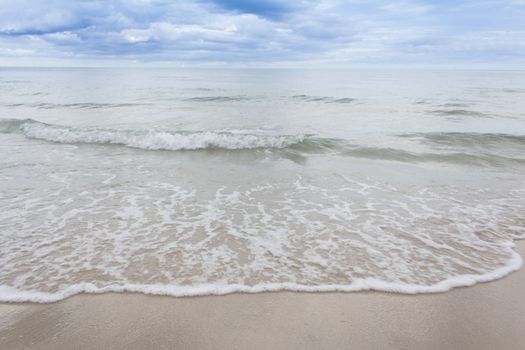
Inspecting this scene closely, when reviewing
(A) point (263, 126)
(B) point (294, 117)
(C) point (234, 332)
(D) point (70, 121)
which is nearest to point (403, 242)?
(C) point (234, 332)

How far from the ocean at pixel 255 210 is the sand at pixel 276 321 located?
215 millimetres

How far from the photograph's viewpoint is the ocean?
4316 mm

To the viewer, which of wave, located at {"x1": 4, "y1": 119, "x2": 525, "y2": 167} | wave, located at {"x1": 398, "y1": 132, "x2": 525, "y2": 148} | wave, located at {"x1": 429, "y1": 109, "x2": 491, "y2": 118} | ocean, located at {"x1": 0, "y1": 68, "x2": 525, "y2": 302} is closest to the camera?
ocean, located at {"x1": 0, "y1": 68, "x2": 525, "y2": 302}

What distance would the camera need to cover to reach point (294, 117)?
19.1 meters

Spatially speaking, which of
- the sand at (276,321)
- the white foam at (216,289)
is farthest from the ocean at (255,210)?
the sand at (276,321)

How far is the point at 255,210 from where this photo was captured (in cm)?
659

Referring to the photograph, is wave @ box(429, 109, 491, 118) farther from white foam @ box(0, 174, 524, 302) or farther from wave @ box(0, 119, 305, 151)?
white foam @ box(0, 174, 524, 302)

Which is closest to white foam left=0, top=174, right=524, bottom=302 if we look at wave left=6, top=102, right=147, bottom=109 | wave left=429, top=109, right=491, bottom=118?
wave left=429, top=109, right=491, bottom=118

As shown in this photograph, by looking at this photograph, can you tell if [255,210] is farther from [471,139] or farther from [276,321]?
[471,139]

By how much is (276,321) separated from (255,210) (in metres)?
3.25

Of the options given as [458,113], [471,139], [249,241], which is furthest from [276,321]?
[458,113]

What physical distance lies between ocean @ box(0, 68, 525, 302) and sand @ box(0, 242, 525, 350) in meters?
0.21

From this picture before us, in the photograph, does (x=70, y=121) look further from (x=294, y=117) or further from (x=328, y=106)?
(x=328, y=106)

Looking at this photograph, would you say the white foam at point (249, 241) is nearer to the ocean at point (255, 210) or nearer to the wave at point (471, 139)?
the ocean at point (255, 210)
